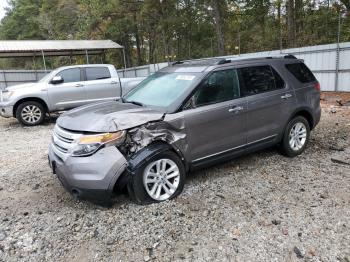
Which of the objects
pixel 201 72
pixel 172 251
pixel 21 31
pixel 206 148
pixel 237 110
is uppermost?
pixel 21 31

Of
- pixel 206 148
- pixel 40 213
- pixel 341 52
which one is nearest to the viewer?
pixel 40 213

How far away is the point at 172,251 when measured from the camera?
3.05m

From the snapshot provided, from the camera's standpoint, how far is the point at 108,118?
3758 millimetres

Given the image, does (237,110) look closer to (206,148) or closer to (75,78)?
(206,148)

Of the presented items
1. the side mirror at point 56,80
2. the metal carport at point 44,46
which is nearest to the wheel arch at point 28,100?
the side mirror at point 56,80

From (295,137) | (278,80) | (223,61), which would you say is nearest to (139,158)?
(223,61)

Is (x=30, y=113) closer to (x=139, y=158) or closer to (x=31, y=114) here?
(x=31, y=114)

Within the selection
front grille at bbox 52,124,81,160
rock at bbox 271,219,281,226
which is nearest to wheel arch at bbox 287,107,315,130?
rock at bbox 271,219,281,226

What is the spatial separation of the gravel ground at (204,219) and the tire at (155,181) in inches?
4.3

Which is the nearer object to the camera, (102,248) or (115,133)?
(102,248)

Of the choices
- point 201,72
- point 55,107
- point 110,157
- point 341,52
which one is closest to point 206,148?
point 201,72

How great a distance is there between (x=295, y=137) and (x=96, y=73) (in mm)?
6787

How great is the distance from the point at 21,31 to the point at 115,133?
5326 cm

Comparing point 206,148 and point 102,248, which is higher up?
point 206,148
